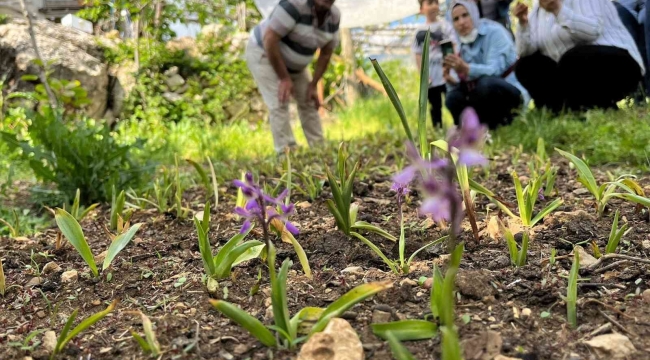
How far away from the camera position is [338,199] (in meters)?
1.59

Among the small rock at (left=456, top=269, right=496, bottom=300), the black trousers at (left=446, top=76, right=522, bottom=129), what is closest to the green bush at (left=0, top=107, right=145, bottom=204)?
the small rock at (left=456, top=269, right=496, bottom=300)

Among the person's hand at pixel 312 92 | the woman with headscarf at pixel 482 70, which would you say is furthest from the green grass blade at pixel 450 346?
the person's hand at pixel 312 92

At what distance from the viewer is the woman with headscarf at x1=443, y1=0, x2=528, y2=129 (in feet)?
14.2

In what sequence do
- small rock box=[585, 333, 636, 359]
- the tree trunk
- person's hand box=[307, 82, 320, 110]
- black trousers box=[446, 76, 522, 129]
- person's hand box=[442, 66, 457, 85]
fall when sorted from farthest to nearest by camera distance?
the tree trunk
person's hand box=[307, 82, 320, 110]
person's hand box=[442, 66, 457, 85]
black trousers box=[446, 76, 522, 129]
small rock box=[585, 333, 636, 359]

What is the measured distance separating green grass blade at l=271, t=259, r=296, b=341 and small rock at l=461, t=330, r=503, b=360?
29cm

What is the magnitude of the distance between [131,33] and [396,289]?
866 cm

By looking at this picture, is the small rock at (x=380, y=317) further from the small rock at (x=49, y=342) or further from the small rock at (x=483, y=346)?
the small rock at (x=49, y=342)

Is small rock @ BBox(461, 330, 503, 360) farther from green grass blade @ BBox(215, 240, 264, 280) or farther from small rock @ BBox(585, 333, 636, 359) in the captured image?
green grass blade @ BBox(215, 240, 264, 280)

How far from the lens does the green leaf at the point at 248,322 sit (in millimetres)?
958

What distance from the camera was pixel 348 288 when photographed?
128cm

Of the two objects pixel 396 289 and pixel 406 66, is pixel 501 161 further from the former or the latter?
pixel 406 66

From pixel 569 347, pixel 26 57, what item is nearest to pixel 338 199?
pixel 569 347

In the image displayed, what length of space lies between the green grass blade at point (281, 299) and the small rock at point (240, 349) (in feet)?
0.27

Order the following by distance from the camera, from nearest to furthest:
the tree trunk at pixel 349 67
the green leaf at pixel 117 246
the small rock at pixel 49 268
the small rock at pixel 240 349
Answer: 1. the small rock at pixel 240 349
2. the green leaf at pixel 117 246
3. the small rock at pixel 49 268
4. the tree trunk at pixel 349 67
